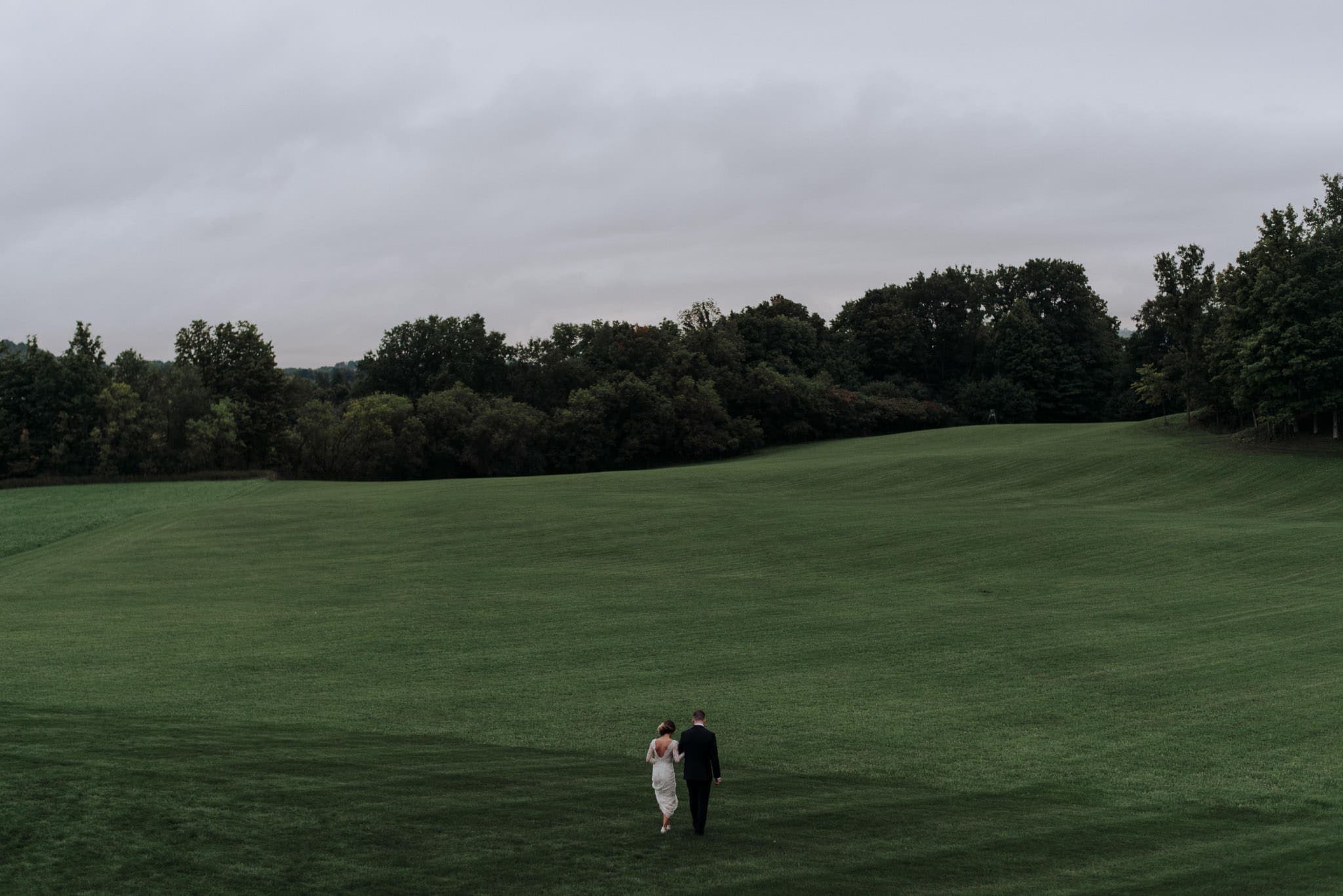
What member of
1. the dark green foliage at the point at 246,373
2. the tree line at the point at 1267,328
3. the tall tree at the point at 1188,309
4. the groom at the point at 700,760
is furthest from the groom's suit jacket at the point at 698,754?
the dark green foliage at the point at 246,373

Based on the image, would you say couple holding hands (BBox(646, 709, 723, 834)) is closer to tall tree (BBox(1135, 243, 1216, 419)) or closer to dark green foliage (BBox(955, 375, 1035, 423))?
tall tree (BBox(1135, 243, 1216, 419))

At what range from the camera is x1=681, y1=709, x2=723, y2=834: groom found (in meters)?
12.4

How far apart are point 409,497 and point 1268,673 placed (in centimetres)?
4394

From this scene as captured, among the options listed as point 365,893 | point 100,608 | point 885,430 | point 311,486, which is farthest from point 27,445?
point 365,893

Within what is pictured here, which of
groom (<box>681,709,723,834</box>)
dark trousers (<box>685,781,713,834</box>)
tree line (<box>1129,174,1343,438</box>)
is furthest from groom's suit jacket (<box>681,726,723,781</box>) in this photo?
tree line (<box>1129,174,1343,438</box>)

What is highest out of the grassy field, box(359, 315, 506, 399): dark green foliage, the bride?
box(359, 315, 506, 399): dark green foliage

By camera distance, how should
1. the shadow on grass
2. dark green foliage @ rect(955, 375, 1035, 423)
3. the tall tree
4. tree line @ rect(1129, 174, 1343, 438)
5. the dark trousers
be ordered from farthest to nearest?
dark green foliage @ rect(955, 375, 1035, 423) → the tall tree → tree line @ rect(1129, 174, 1343, 438) → the dark trousers → the shadow on grass

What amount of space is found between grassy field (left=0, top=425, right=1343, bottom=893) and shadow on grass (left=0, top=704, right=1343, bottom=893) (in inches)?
2.4

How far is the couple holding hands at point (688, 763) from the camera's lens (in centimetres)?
1240

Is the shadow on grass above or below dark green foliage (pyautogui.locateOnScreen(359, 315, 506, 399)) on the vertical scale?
below

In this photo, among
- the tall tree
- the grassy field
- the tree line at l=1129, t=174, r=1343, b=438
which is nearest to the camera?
the grassy field

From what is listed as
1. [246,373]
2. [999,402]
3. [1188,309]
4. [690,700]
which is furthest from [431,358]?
[690,700]

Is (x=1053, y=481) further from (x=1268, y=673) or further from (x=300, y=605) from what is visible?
(x=300, y=605)

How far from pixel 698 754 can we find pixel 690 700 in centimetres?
751
